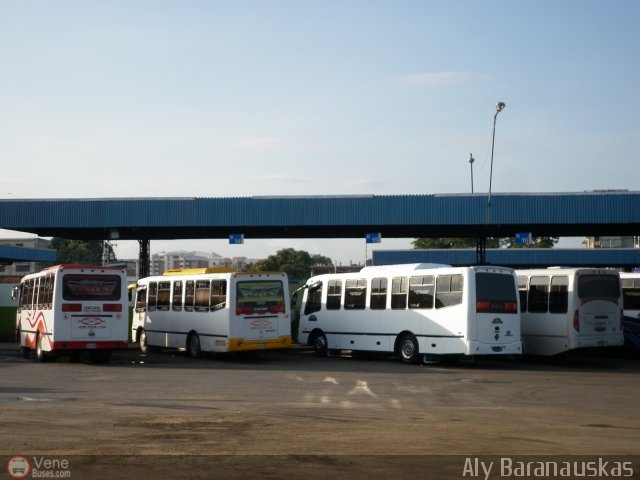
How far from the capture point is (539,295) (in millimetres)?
25250

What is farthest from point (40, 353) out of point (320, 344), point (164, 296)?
point (320, 344)

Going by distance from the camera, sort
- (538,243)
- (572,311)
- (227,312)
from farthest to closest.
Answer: (538,243)
(227,312)
(572,311)

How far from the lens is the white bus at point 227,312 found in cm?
2508

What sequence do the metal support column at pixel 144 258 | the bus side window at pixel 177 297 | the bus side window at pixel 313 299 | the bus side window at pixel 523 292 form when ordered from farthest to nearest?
the metal support column at pixel 144 258
the bus side window at pixel 313 299
the bus side window at pixel 177 297
the bus side window at pixel 523 292

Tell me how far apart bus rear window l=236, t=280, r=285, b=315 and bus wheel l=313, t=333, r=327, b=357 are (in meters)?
2.71

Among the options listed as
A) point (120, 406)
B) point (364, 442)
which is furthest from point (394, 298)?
point (364, 442)

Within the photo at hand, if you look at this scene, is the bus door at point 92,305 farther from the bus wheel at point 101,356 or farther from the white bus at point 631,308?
the white bus at point 631,308

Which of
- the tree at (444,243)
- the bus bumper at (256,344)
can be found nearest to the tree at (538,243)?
the tree at (444,243)

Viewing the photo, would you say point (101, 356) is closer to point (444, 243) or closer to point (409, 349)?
point (409, 349)

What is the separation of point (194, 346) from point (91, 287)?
3.89 meters

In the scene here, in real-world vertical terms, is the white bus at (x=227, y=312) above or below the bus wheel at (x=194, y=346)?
above

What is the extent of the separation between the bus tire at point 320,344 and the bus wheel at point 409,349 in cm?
369

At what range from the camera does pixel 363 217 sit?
123 feet

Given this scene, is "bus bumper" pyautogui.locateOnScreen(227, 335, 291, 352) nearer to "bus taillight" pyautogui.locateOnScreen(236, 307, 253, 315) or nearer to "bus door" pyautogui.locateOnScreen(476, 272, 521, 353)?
"bus taillight" pyautogui.locateOnScreen(236, 307, 253, 315)
